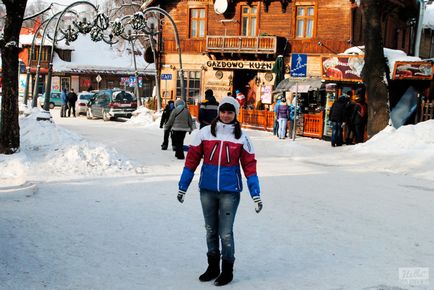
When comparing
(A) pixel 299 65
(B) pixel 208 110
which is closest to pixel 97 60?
(A) pixel 299 65

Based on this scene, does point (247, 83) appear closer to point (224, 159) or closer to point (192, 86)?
point (192, 86)

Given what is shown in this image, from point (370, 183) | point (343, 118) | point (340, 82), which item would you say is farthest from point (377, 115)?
point (370, 183)

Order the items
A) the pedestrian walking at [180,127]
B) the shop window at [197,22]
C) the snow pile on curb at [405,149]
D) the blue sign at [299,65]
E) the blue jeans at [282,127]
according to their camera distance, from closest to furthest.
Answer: the snow pile on curb at [405,149] < the pedestrian walking at [180,127] < the blue sign at [299,65] < the blue jeans at [282,127] < the shop window at [197,22]

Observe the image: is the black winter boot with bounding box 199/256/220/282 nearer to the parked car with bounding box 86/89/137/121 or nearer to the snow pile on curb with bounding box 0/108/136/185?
the snow pile on curb with bounding box 0/108/136/185

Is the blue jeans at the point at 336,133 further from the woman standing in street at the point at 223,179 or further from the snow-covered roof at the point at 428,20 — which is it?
the snow-covered roof at the point at 428,20

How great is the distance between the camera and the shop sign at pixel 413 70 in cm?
1908

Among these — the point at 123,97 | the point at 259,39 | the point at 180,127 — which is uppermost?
the point at 259,39

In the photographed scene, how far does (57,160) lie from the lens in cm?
1179

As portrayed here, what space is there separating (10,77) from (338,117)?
11501 millimetres

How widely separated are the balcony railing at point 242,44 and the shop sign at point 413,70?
12.5 metres

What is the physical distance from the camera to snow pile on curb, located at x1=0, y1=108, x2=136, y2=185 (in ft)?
36.6

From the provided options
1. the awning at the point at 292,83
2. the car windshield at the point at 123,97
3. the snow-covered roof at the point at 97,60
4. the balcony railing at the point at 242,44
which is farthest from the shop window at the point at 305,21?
the snow-covered roof at the point at 97,60

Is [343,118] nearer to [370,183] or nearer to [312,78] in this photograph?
[370,183]

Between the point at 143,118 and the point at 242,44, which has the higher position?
the point at 242,44
